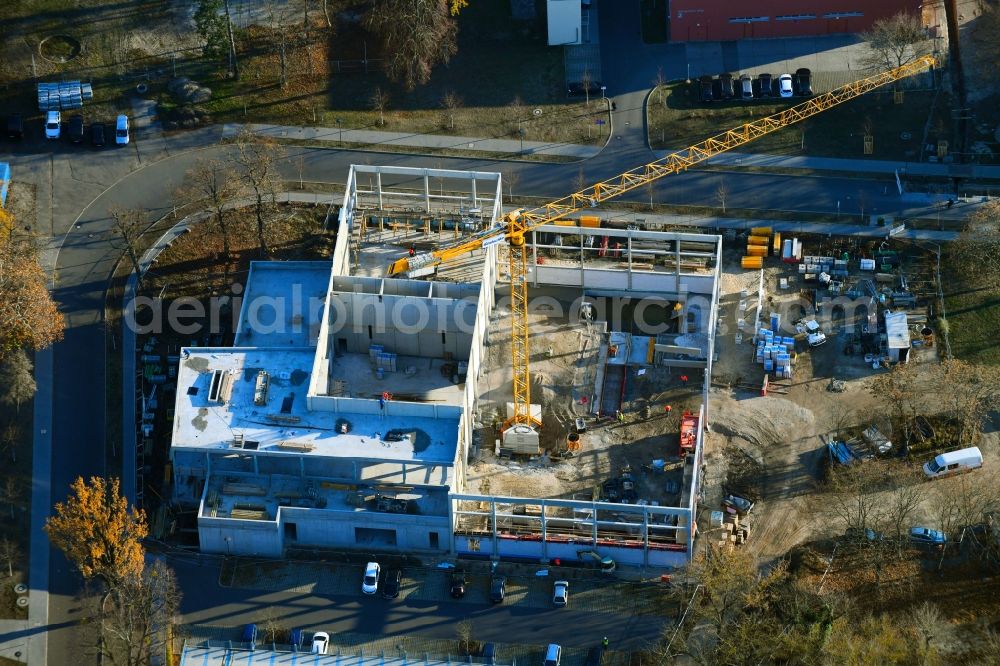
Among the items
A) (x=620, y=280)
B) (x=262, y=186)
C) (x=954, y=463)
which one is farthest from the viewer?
(x=262, y=186)

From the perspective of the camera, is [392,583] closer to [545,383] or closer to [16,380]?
[545,383]

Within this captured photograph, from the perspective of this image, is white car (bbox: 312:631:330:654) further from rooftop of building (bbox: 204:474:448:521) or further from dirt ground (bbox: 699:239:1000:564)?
dirt ground (bbox: 699:239:1000:564)

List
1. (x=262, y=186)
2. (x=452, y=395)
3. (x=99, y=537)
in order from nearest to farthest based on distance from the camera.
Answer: (x=99, y=537)
(x=452, y=395)
(x=262, y=186)

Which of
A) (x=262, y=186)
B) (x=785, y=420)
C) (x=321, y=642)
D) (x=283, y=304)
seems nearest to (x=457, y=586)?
(x=321, y=642)

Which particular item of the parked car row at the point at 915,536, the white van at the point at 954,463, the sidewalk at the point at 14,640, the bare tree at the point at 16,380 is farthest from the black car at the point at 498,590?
the bare tree at the point at 16,380

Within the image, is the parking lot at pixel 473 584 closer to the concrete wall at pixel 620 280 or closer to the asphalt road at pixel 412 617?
the asphalt road at pixel 412 617

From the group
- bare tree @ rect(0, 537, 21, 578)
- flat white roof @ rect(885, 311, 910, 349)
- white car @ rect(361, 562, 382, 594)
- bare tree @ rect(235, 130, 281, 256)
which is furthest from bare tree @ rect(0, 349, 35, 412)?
flat white roof @ rect(885, 311, 910, 349)

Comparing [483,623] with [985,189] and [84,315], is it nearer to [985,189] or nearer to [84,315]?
[84,315]

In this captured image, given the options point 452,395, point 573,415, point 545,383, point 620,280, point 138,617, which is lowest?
point 138,617
